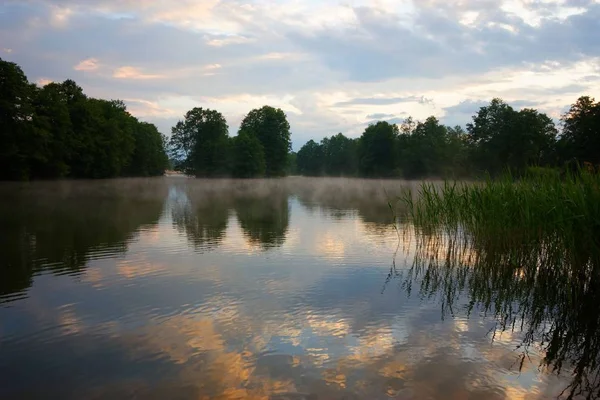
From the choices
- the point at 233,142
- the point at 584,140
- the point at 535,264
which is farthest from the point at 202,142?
the point at 535,264

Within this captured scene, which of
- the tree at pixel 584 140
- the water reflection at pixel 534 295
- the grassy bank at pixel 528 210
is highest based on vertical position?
the tree at pixel 584 140

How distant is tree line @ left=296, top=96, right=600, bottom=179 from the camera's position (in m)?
47.5

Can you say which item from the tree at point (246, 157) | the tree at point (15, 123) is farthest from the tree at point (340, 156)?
the tree at point (15, 123)

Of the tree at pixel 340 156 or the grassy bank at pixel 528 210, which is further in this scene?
the tree at pixel 340 156

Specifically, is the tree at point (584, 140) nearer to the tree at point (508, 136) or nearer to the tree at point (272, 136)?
the tree at point (508, 136)

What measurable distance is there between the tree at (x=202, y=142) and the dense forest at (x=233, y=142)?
0.20 metres

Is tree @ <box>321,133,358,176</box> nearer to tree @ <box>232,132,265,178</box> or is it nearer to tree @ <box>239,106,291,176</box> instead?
tree @ <box>239,106,291,176</box>

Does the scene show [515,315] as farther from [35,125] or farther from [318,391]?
[35,125]

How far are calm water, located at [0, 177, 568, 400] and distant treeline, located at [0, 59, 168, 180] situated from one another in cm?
3015

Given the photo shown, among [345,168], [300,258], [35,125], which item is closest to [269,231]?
[300,258]

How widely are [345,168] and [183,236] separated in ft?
355

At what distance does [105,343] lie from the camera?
689 cm

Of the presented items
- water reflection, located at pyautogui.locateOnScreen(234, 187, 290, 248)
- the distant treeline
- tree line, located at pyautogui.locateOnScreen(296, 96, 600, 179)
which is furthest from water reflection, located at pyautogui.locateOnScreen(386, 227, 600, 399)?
the distant treeline

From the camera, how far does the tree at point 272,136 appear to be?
92562mm
